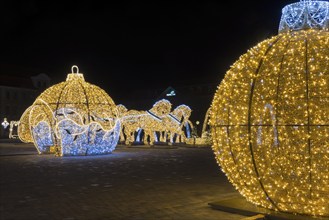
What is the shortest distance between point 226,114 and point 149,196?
278 centimetres

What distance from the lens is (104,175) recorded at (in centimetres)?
1291

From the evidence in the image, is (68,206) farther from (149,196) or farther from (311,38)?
(311,38)

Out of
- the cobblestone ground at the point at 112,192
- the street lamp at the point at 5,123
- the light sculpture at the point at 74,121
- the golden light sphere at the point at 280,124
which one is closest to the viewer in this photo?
the golden light sphere at the point at 280,124

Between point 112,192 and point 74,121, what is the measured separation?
11.1 meters

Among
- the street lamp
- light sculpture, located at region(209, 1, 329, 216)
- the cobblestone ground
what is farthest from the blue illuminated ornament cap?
the street lamp

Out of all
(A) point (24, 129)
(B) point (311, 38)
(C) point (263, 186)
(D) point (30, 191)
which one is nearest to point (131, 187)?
(D) point (30, 191)

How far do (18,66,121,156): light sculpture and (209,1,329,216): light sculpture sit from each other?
44.9 ft

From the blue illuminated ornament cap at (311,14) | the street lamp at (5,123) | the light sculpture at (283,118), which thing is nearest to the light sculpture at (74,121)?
the light sculpture at (283,118)

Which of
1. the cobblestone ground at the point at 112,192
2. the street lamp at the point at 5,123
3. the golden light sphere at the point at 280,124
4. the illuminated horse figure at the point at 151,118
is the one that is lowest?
the cobblestone ground at the point at 112,192

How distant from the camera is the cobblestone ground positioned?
25.2ft

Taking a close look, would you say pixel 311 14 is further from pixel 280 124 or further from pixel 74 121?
pixel 74 121

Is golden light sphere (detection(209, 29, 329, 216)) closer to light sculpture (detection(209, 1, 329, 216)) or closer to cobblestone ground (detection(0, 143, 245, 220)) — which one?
light sculpture (detection(209, 1, 329, 216))

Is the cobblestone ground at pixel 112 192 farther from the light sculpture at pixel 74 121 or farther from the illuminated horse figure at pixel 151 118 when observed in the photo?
the illuminated horse figure at pixel 151 118

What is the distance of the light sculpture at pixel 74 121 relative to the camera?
2072 centimetres
